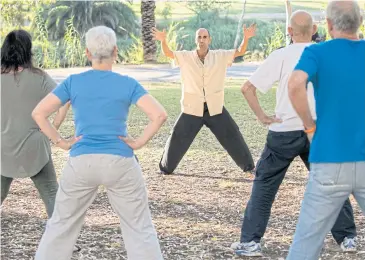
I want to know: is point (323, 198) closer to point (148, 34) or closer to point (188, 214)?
point (188, 214)

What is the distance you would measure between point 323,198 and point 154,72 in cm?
Result: 2029

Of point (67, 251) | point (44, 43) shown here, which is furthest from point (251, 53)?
point (67, 251)

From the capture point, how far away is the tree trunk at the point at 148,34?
90.9 ft

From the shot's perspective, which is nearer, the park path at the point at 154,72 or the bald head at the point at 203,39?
the bald head at the point at 203,39

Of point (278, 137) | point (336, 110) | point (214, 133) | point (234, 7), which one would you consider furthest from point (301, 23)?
point (234, 7)

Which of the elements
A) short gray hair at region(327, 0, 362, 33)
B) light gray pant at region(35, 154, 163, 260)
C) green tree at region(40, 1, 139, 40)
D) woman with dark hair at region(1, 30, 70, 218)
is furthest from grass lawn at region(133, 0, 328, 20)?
short gray hair at region(327, 0, 362, 33)

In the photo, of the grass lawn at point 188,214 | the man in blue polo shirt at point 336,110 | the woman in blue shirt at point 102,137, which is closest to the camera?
the man in blue polo shirt at point 336,110

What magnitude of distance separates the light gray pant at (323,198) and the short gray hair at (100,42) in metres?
1.31

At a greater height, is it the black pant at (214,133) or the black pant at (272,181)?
the black pant at (272,181)

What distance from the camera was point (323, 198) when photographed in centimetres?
460

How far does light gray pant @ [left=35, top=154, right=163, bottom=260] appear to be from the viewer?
16.4ft

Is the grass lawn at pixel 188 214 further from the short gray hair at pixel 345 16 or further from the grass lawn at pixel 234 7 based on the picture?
the grass lawn at pixel 234 7

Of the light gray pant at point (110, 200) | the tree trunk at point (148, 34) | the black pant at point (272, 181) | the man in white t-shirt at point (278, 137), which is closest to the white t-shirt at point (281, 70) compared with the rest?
the man in white t-shirt at point (278, 137)

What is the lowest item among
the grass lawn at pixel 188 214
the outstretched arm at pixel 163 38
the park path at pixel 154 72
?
the park path at pixel 154 72
